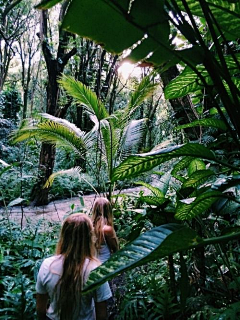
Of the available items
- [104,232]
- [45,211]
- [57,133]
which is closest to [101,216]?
[104,232]

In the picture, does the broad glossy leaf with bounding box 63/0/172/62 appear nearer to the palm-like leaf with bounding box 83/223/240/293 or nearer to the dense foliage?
the dense foliage

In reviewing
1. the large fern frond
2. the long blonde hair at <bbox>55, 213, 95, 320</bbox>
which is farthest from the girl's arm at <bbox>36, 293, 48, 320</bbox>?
the large fern frond

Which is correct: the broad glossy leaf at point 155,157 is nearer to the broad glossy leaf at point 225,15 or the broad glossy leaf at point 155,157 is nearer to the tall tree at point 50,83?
the broad glossy leaf at point 225,15

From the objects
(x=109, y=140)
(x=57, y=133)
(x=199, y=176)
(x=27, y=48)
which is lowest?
(x=199, y=176)

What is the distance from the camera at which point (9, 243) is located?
4625 mm

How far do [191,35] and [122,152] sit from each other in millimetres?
5548

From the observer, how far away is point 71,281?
1.99 metres

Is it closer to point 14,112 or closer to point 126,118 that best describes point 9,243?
point 126,118

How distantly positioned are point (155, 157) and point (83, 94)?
4.80m

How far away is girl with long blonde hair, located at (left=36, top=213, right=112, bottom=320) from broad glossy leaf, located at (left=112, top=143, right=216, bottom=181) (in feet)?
3.94

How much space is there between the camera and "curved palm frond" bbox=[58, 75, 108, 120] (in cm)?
549

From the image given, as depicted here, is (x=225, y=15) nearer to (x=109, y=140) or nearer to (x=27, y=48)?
(x=109, y=140)

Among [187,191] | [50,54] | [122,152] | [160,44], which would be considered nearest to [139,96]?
[122,152]

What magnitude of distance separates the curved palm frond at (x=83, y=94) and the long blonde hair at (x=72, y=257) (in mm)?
3569
